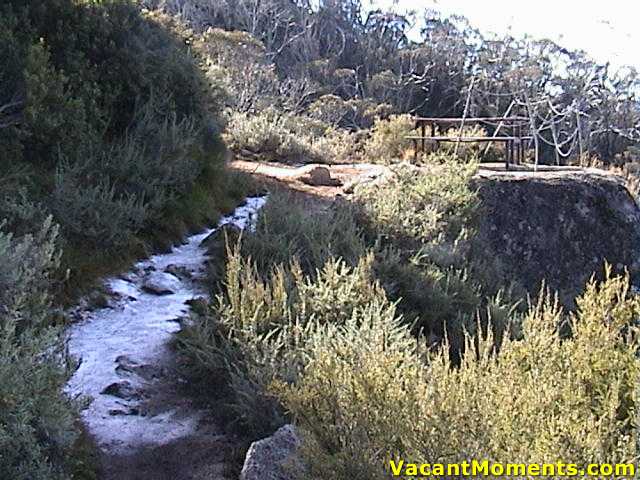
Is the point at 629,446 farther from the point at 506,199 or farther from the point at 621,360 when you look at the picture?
the point at 506,199

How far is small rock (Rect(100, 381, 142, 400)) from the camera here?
3.84m

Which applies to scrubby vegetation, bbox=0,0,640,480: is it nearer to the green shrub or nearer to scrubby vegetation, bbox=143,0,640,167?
the green shrub

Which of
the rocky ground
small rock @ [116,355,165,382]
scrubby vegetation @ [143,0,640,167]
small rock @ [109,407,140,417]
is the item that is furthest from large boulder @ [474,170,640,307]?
scrubby vegetation @ [143,0,640,167]

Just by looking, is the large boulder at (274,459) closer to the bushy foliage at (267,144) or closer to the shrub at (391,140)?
the bushy foliage at (267,144)

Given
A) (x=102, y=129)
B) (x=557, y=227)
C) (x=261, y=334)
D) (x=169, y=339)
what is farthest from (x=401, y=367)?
(x=557, y=227)

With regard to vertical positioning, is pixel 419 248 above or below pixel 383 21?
below

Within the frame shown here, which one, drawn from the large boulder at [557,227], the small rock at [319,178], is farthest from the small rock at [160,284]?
the small rock at [319,178]

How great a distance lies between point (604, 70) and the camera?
106ft

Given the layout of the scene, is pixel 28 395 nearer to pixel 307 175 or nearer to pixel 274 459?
pixel 274 459

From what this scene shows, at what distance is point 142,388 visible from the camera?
3.95 meters

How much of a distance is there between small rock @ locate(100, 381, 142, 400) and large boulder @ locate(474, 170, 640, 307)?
5.46 m

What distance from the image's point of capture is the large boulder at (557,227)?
8.63 meters

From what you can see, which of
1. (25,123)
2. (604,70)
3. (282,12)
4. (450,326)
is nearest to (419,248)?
(450,326)

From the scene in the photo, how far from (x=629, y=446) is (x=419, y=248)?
4.96 m
